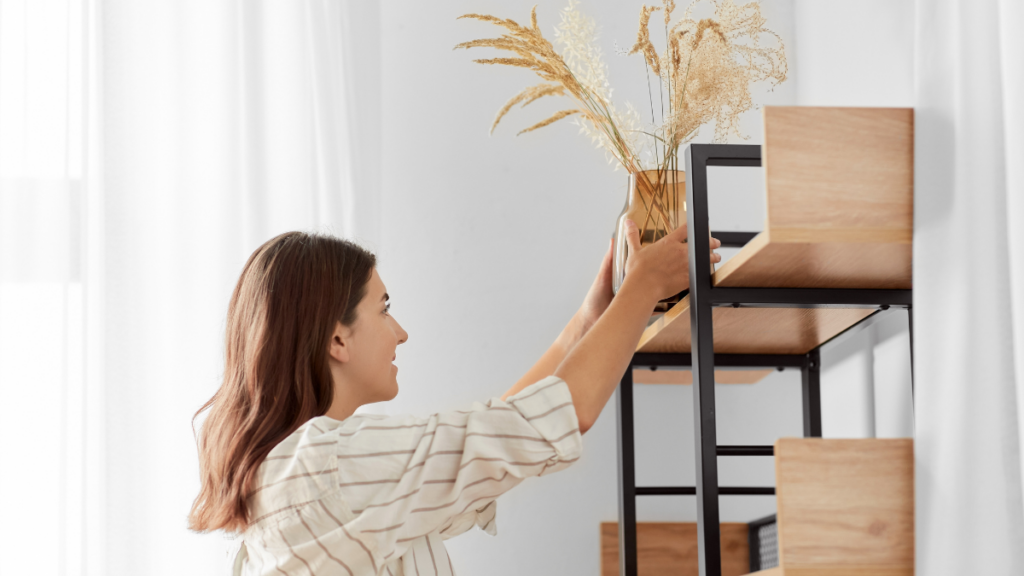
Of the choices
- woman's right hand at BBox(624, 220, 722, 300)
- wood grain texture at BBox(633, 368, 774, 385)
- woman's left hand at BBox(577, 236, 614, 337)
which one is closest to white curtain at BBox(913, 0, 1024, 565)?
woman's right hand at BBox(624, 220, 722, 300)

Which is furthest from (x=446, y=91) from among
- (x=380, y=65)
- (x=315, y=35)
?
(x=315, y=35)

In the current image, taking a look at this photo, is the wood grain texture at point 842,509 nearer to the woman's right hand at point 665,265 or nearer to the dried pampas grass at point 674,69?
the woman's right hand at point 665,265

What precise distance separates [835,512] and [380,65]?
4.68ft

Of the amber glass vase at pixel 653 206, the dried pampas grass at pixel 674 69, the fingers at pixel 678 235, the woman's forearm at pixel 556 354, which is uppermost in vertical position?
the dried pampas grass at pixel 674 69

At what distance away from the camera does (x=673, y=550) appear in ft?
5.45

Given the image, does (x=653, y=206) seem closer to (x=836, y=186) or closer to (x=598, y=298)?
(x=598, y=298)

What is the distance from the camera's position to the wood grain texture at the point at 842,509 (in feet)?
2.61

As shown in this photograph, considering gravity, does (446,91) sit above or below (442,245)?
above

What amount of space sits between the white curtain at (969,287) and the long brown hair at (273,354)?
2.12 ft

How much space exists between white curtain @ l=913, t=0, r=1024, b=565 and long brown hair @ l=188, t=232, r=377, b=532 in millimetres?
645

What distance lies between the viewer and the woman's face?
40.8 inches

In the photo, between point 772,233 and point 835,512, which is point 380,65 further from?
point 835,512

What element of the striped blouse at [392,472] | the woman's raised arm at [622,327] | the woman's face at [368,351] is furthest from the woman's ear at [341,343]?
the woman's raised arm at [622,327]

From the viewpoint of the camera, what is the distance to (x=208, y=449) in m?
0.99
